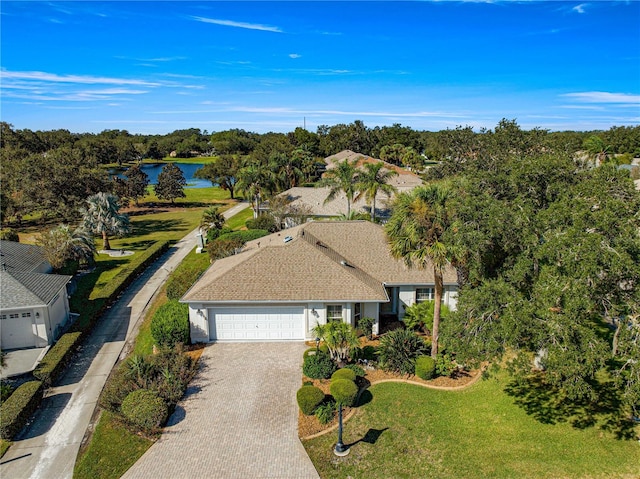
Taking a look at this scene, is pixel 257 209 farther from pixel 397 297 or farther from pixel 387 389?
pixel 387 389

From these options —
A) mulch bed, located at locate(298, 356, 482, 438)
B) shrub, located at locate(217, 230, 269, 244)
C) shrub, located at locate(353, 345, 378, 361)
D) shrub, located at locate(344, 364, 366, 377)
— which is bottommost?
mulch bed, located at locate(298, 356, 482, 438)

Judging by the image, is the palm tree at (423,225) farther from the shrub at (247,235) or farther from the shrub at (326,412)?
the shrub at (247,235)

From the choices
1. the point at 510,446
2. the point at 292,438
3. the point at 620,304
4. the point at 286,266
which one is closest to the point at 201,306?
the point at 286,266

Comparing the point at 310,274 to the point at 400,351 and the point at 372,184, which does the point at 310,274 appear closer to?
the point at 400,351

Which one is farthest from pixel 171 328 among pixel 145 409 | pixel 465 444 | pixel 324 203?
pixel 324 203

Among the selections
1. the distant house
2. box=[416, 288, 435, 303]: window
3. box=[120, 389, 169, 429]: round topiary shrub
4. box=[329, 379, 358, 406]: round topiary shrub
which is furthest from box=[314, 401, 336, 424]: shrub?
the distant house

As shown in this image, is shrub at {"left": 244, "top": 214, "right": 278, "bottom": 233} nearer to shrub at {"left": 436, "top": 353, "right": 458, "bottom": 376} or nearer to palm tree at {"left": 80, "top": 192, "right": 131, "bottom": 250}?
palm tree at {"left": 80, "top": 192, "right": 131, "bottom": 250}
